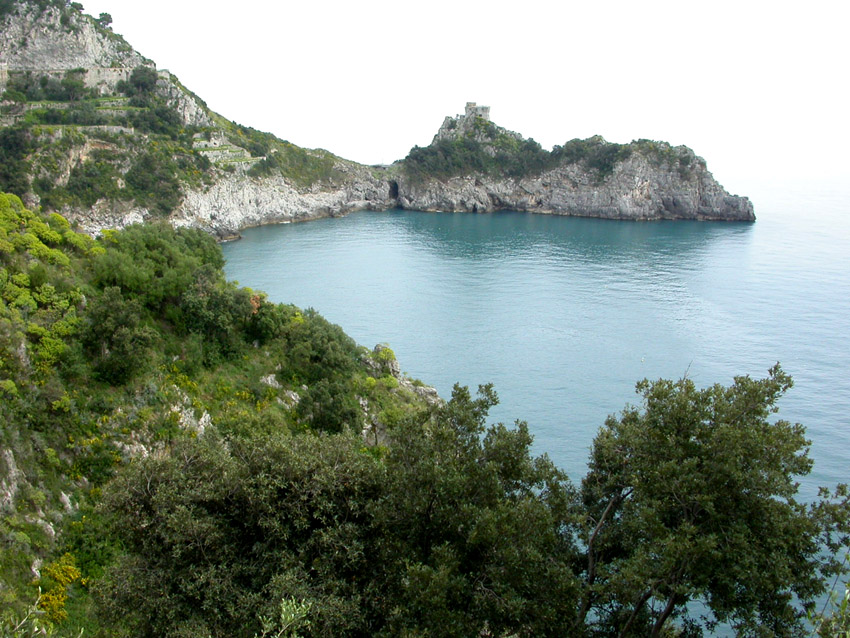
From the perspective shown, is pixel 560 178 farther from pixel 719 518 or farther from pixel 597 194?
pixel 719 518

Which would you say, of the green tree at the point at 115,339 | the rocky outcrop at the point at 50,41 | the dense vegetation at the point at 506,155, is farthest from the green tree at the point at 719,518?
the dense vegetation at the point at 506,155

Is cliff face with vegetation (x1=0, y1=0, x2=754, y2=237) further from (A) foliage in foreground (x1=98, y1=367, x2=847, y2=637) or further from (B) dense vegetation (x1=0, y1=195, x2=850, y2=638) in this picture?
(A) foliage in foreground (x1=98, y1=367, x2=847, y2=637)

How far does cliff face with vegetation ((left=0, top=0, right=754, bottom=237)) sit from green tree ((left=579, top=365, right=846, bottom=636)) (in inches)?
2700

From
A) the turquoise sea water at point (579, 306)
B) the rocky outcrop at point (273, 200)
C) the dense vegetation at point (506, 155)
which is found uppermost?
the dense vegetation at point (506, 155)

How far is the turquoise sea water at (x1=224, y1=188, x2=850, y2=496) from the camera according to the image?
1515 inches

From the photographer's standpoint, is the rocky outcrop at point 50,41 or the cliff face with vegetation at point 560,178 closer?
the rocky outcrop at point 50,41

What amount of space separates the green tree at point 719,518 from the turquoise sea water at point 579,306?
52.9 feet

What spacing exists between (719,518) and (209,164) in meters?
93.1

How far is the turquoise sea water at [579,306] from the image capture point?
38.5 m

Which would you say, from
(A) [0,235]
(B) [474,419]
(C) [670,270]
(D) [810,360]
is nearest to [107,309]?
(A) [0,235]

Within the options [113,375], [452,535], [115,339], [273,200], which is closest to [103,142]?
[273,200]

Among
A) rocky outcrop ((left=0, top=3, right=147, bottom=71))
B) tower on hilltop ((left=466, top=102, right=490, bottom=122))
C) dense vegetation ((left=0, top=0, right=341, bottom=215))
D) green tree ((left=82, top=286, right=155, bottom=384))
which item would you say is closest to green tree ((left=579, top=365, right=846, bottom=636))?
green tree ((left=82, top=286, right=155, bottom=384))

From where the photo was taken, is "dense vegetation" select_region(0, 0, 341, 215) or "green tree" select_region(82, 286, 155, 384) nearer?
"green tree" select_region(82, 286, 155, 384)

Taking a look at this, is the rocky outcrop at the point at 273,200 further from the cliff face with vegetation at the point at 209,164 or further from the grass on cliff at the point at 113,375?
the grass on cliff at the point at 113,375
